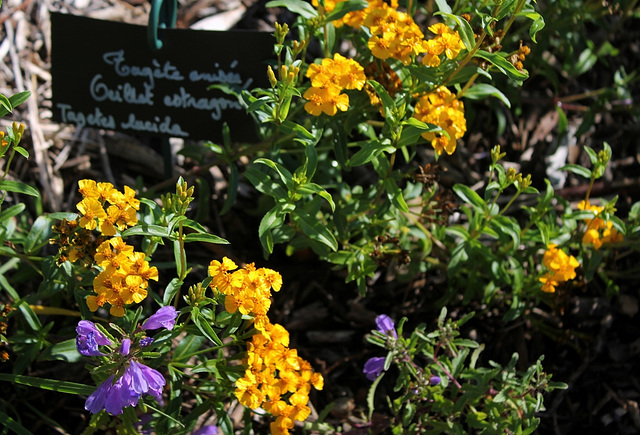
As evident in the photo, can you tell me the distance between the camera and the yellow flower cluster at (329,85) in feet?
7.65

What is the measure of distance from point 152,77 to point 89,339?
1.46 meters

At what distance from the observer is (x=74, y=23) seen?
300 cm

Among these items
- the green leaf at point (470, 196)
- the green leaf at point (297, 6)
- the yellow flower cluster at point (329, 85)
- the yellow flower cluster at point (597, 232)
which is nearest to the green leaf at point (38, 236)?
the yellow flower cluster at point (329, 85)

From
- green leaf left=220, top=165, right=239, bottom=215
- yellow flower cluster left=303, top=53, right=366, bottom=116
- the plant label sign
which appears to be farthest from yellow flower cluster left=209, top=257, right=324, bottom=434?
the plant label sign

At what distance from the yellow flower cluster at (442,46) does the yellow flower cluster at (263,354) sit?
35.6 inches

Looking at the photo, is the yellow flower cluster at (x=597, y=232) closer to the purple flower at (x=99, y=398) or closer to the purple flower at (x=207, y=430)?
the purple flower at (x=207, y=430)

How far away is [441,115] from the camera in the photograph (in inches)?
98.7

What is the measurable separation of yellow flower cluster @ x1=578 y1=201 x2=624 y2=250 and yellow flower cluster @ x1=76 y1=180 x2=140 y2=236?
180cm

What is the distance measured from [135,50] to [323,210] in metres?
1.10

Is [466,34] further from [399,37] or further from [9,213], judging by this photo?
[9,213]

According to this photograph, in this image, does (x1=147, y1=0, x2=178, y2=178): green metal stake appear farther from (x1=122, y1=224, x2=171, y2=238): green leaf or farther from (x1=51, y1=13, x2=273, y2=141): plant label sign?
(x1=122, y1=224, x2=171, y2=238): green leaf

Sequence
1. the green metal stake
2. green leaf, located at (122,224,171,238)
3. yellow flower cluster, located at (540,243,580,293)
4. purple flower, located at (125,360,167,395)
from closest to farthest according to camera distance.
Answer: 1. purple flower, located at (125,360,167,395)
2. green leaf, located at (122,224,171,238)
3. yellow flower cluster, located at (540,243,580,293)
4. the green metal stake

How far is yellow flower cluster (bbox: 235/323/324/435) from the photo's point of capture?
2.14 meters

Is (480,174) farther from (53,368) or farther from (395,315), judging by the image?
(53,368)
